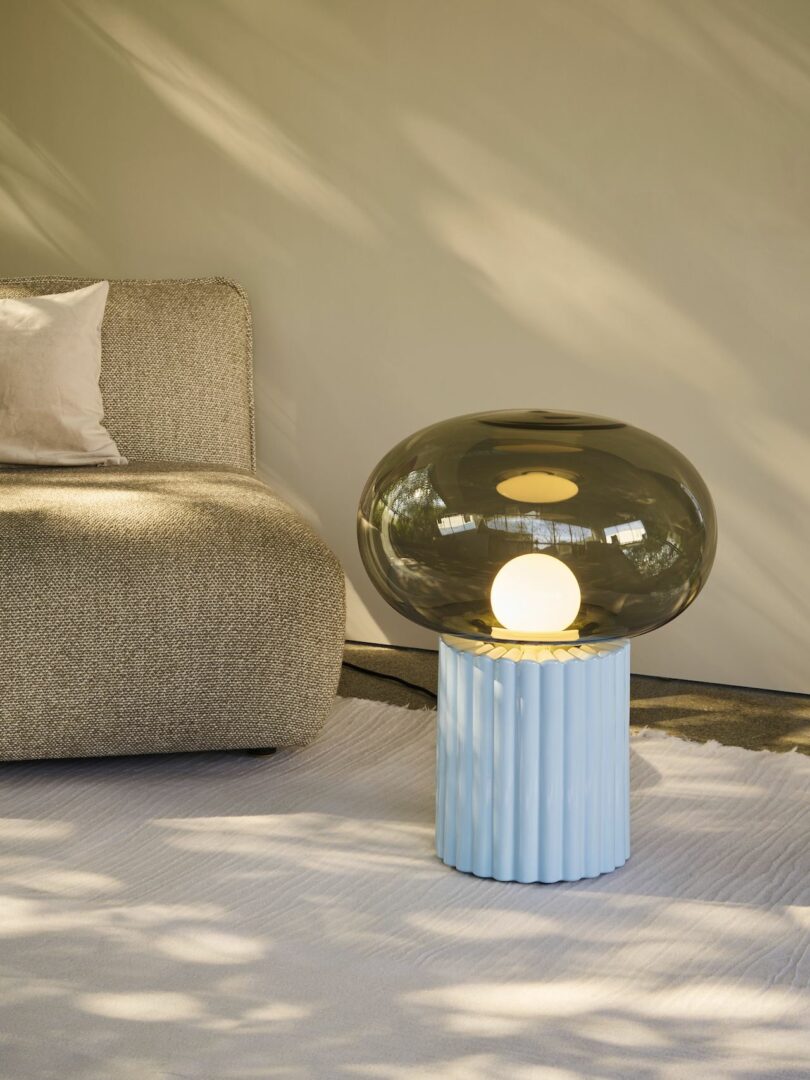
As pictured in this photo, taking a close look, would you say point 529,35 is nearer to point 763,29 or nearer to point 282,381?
point 763,29

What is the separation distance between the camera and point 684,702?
2.52m

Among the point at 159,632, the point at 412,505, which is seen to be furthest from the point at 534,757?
the point at 159,632

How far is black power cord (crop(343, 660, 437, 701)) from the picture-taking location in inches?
101

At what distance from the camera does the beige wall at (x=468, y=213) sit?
8.14 feet

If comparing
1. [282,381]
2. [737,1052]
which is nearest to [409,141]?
[282,381]

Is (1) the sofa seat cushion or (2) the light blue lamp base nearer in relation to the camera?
(2) the light blue lamp base

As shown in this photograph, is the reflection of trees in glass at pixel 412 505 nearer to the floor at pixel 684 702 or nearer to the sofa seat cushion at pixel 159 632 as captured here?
the sofa seat cushion at pixel 159 632

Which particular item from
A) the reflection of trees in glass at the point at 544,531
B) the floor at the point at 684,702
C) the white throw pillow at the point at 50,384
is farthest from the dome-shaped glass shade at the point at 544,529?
the white throw pillow at the point at 50,384

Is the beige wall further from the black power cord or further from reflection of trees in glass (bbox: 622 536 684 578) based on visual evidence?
reflection of trees in glass (bbox: 622 536 684 578)

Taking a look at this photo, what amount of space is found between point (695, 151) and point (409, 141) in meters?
0.63

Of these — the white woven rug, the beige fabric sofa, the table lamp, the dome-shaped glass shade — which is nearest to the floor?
the white woven rug

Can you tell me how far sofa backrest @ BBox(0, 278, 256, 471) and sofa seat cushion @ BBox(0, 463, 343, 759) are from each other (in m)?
0.68

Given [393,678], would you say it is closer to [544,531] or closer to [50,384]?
[50,384]

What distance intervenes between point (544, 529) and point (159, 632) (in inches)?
29.1
